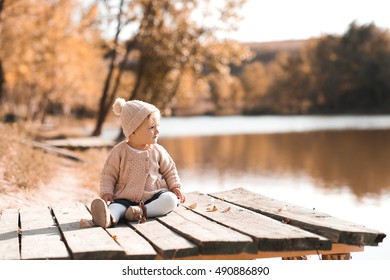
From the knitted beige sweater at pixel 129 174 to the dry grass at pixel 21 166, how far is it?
11.5 feet

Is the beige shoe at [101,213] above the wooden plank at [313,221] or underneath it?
above

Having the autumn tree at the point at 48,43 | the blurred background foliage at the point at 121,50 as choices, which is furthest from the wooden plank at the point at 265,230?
the autumn tree at the point at 48,43

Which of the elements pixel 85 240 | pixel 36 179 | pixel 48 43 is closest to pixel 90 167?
pixel 36 179

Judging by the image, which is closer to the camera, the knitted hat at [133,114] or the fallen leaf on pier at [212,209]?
the knitted hat at [133,114]

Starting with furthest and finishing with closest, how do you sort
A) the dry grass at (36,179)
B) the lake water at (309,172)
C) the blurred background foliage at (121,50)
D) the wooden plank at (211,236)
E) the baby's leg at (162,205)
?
the blurred background foliage at (121,50)
the lake water at (309,172)
the dry grass at (36,179)
the baby's leg at (162,205)
the wooden plank at (211,236)

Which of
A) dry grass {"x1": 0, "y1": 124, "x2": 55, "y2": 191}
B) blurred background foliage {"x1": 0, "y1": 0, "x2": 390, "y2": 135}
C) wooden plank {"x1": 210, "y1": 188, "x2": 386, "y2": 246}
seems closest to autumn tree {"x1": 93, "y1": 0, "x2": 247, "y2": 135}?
blurred background foliage {"x1": 0, "y1": 0, "x2": 390, "y2": 135}

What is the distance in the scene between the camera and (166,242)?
15.5ft

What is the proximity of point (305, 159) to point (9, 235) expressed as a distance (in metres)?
17.7

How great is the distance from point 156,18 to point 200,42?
1.89 m

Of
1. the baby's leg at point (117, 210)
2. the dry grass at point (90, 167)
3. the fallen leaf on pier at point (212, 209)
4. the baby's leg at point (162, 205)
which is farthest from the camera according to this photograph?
the dry grass at point (90, 167)

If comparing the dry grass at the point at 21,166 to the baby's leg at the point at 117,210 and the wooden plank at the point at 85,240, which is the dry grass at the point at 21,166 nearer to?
the wooden plank at the point at 85,240

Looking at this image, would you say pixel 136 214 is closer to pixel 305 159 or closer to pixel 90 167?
pixel 90 167

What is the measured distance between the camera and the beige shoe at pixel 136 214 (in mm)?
5623
